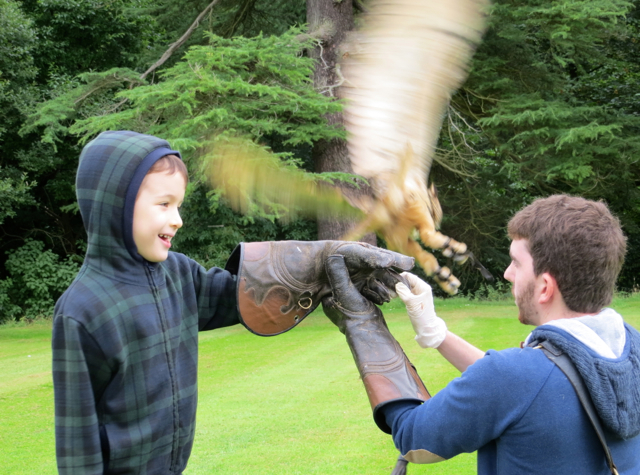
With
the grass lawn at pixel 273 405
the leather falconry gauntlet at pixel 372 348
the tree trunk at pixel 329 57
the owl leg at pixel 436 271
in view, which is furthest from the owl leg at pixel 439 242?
the tree trunk at pixel 329 57

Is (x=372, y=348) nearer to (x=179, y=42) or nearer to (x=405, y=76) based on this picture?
(x=405, y=76)

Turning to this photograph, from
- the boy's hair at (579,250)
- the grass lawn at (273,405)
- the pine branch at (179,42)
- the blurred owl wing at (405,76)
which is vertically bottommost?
the grass lawn at (273,405)

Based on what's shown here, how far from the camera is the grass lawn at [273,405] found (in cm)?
381

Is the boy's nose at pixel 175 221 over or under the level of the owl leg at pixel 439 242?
over

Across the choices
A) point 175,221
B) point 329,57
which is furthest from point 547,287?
point 329,57

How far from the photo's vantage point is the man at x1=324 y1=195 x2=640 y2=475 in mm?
1395

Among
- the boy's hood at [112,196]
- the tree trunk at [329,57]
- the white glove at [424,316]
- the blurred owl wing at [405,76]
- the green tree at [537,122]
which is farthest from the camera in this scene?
the green tree at [537,122]

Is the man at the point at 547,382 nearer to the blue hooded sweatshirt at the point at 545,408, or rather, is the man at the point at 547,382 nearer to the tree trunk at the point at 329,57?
the blue hooded sweatshirt at the point at 545,408

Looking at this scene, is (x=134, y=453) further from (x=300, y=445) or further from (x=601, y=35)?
(x=601, y=35)

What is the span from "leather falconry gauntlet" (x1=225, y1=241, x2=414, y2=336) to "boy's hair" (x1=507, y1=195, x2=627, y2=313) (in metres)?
0.47

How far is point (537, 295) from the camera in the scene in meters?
1.58

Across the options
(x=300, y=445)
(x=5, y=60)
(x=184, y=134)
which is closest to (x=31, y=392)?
(x=300, y=445)

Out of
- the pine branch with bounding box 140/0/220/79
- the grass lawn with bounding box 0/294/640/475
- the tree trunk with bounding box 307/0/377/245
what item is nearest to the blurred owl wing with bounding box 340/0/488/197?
the grass lawn with bounding box 0/294/640/475

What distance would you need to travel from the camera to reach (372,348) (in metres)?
1.79
